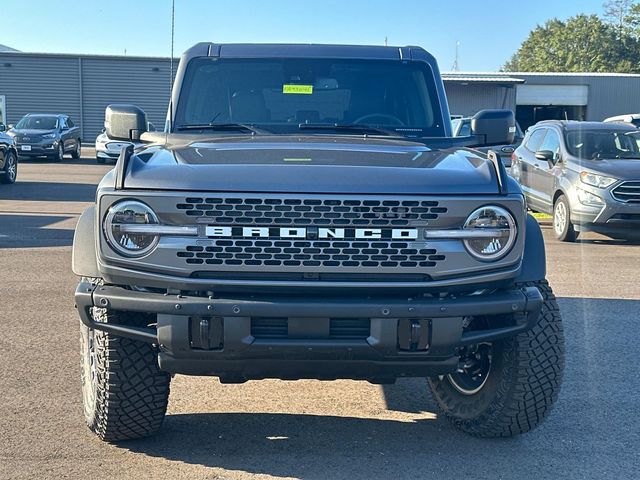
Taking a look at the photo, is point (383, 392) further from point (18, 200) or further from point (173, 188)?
point (18, 200)

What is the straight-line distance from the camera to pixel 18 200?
16.1 m

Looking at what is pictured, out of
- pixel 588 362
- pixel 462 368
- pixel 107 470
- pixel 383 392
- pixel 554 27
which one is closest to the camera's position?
pixel 107 470

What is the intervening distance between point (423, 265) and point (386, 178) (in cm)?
40

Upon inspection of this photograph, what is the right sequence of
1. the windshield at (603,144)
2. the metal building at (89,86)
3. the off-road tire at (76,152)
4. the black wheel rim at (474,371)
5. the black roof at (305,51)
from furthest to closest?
the metal building at (89,86) < the off-road tire at (76,152) < the windshield at (603,144) < the black roof at (305,51) < the black wheel rim at (474,371)

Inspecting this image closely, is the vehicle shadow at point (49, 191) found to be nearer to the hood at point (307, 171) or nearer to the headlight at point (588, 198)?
the headlight at point (588, 198)

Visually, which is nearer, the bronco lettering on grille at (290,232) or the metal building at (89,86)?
the bronco lettering on grille at (290,232)

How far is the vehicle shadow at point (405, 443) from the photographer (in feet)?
12.9

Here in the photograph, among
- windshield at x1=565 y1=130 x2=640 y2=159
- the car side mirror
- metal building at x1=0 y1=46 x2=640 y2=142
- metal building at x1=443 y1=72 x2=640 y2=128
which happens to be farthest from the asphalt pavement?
metal building at x1=443 y1=72 x2=640 y2=128

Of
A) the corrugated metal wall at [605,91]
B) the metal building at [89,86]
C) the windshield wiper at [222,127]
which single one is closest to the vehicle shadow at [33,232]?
the windshield wiper at [222,127]

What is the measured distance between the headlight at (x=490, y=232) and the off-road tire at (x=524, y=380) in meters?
0.33

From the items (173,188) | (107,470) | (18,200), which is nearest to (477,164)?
(173,188)

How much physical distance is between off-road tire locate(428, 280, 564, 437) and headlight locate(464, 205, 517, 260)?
334 millimetres

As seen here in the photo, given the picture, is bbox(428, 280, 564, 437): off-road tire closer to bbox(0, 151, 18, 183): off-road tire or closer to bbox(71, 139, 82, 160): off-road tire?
bbox(0, 151, 18, 183): off-road tire

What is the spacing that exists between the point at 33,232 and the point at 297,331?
920cm
